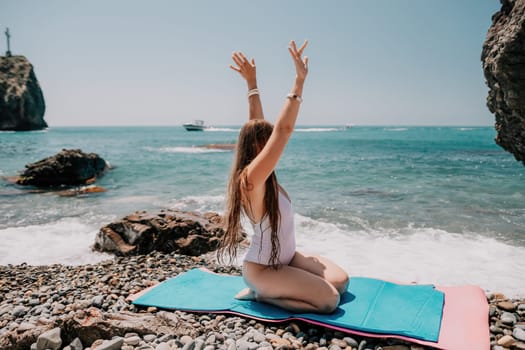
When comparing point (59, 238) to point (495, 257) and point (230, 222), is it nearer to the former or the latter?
point (230, 222)

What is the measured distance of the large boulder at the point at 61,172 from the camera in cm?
1859

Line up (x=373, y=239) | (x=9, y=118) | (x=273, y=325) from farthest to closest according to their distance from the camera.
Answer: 1. (x=9, y=118)
2. (x=373, y=239)
3. (x=273, y=325)

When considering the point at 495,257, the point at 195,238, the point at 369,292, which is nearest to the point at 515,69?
the point at 495,257

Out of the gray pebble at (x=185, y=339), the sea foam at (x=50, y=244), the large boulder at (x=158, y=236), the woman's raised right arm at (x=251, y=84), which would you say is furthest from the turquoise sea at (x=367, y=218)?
the gray pebble at (x=185, y=339)

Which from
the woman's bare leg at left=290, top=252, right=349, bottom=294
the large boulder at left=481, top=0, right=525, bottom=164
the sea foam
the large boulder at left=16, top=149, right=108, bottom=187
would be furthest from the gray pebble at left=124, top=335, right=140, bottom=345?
the large boulder at left=16, top=149, right=108, bottom=187

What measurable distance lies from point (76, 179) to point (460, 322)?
66.0ft

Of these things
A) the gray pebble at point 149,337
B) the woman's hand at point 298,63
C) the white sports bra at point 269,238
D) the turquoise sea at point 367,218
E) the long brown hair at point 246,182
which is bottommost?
the turquoise sea at point 367,218

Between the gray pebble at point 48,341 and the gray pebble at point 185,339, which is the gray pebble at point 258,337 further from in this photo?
the gray pebble at point 48,341

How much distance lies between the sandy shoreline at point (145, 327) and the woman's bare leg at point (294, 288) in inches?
8.5

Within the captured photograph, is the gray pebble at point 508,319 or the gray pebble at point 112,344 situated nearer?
the gray pebble at point 112,344

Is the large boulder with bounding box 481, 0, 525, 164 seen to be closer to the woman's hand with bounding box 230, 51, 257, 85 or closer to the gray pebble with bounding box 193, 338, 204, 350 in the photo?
the woman's hand with bounding box 230, 51, 257, 85

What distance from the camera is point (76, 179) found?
19.5 metres

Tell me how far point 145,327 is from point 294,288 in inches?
60.2

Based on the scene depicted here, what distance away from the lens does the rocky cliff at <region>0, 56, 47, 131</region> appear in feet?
226
